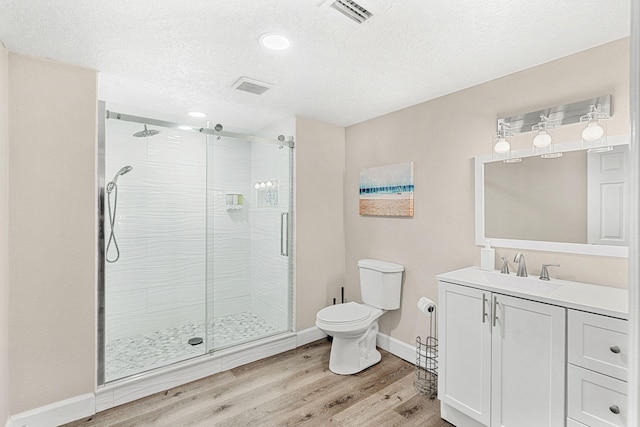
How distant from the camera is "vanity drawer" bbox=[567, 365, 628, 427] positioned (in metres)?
1.36

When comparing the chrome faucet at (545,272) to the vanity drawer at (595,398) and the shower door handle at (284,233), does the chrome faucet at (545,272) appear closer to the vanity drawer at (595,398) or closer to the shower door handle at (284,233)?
the vanity drawer at (595,398)

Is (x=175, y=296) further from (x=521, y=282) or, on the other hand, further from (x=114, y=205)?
(x=521, y=282)

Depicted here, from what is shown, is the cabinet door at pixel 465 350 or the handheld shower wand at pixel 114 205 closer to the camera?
the cabinet door at pixel 465 350

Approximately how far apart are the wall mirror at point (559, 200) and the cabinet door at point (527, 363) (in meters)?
0.58

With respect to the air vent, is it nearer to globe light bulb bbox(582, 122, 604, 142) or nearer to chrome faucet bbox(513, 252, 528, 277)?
globe light bulb bbox(582, 122, 604, 142)

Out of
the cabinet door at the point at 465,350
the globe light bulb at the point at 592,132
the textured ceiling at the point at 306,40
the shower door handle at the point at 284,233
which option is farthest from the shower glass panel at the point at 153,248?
the globe light bulb at the point at 592,132

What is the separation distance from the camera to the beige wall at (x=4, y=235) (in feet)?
5.80

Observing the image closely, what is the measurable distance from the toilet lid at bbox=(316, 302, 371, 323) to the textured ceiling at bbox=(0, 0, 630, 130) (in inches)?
71.1

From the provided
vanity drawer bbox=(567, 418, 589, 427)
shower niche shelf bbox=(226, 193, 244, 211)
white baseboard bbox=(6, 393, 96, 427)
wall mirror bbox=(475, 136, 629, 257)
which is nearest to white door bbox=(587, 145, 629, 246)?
wall mirror bbox=(475, 136, 629, 257)

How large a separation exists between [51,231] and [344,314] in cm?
213

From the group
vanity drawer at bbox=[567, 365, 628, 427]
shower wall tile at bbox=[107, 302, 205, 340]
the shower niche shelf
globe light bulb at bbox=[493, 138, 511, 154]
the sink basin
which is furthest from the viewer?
the shower niche shelf

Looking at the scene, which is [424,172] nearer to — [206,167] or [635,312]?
[206,167]

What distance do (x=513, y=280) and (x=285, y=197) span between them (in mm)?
2035

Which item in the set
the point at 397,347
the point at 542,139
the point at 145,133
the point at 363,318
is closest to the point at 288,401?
the point at 363,318
